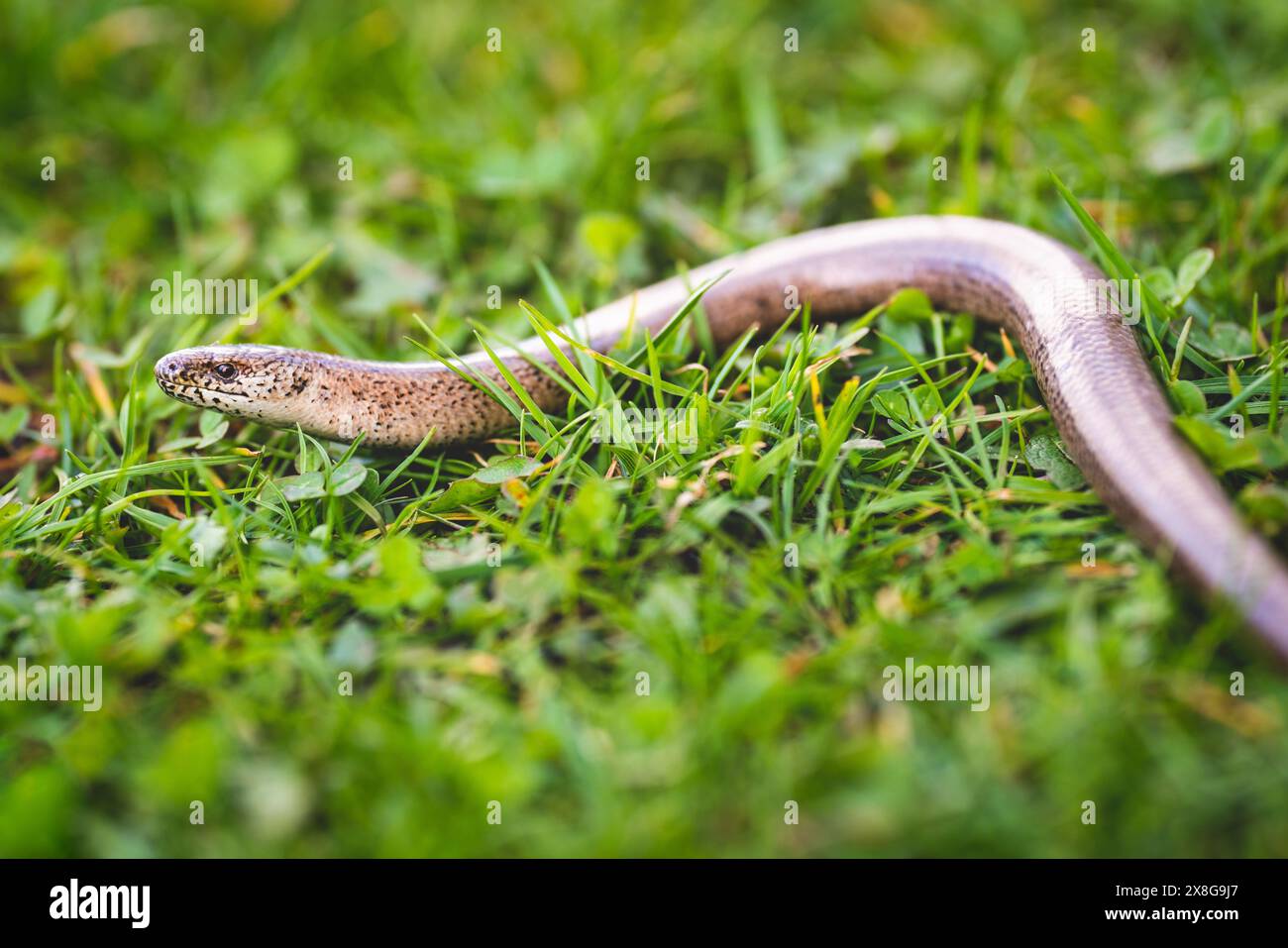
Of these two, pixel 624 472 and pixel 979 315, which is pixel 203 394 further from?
pixel 979 315

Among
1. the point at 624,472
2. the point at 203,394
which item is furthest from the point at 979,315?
the point at 203,394

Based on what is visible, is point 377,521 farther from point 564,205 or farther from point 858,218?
point 858,218

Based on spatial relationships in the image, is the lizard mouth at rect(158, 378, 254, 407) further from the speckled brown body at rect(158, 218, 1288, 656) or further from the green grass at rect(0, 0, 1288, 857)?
the green grass at rect(0, 0, 1288, 857)

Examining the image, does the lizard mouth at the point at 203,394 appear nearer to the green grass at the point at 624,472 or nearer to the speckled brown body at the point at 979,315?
the speckled brown body at the point at 979,315

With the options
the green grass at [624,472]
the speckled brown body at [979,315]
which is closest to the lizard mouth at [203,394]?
the speckled brown body at [979,315]

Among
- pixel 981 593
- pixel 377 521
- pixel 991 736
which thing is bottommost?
pixel 991 736

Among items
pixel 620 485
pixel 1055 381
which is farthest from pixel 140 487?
pixel 1055 381

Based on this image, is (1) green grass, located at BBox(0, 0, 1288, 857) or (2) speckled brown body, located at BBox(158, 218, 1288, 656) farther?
(2) speckled brown body, located at BBox(158, 218, 1288, 656)

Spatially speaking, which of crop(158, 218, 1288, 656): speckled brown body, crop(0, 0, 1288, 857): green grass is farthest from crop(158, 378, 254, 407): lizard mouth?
crop(0, 0, 1288, 857): green grass
